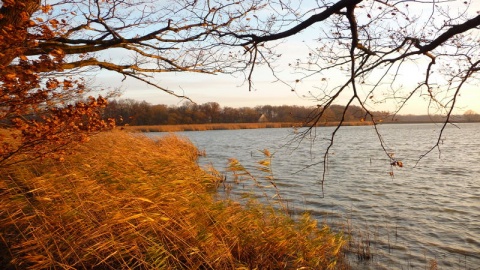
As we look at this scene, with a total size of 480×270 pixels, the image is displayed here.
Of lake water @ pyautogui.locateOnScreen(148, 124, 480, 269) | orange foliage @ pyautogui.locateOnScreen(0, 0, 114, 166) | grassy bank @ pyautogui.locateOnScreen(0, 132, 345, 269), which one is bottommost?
lake water @ pyautogui.locateOnScreen(148, 124, 480, 269)

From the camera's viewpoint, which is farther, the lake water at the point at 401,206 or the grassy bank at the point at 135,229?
the lake water at the point at 401,206

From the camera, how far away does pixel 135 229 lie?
3.75 metres

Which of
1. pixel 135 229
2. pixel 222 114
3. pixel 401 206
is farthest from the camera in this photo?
pixel 222 114

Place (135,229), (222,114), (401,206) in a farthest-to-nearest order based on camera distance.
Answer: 1. (222,114)
2. (401,206)
3. (135,229)

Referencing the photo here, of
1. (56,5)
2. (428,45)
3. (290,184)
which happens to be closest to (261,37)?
(428,45)

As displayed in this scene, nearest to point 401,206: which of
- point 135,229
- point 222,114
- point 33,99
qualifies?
point 135,229

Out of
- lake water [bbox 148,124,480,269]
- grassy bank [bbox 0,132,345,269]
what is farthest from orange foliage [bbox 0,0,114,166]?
lake water [bbox 148,124,480,269]

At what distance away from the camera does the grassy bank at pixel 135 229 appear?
345cm

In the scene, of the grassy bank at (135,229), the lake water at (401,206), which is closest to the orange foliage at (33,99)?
the grassy bank at (135,229)

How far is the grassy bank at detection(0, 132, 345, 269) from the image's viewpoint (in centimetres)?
345

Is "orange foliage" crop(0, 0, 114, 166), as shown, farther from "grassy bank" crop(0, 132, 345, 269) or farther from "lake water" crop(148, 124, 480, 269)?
"lake water" crop(148, 124, 480, 269)

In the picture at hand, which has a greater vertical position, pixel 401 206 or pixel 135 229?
pixel 135 229

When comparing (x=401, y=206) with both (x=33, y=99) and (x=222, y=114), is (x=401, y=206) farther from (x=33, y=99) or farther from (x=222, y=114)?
(x=222, y=114)

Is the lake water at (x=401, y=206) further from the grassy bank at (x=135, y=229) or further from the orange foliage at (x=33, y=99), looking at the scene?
the orange foliage at (x=33, y=99)
